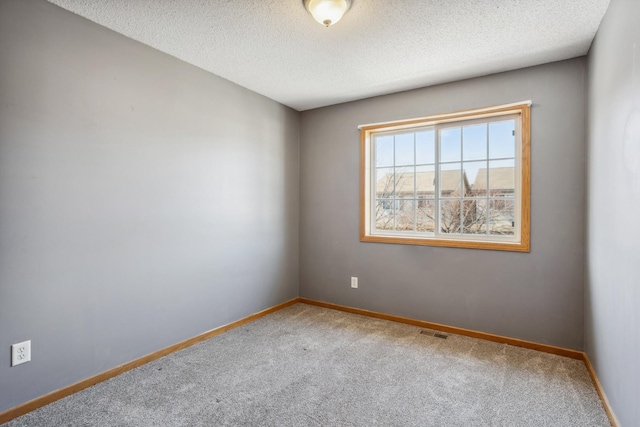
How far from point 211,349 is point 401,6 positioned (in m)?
2.83

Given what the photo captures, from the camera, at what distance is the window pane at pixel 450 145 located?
10.4 feet

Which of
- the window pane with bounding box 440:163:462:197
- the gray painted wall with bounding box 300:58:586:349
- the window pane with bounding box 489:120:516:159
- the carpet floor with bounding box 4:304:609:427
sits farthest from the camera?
the window pane with bounding box 440:163:462:197

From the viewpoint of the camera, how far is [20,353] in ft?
6.08

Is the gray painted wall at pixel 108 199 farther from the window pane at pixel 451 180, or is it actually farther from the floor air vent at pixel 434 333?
the window pane at pixel 451 180

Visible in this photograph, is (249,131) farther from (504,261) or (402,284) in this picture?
(504,261)

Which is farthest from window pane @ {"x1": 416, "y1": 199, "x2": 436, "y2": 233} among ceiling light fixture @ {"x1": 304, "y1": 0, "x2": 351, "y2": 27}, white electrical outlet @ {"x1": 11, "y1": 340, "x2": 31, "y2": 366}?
white electrical outlet @ {"x1": 11, "y1": 340, "x2": 31, "y2": 366}

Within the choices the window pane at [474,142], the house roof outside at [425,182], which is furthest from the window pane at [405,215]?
the window pane at [474,142]

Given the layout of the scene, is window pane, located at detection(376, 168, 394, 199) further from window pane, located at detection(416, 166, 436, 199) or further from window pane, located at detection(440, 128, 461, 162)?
window pane, located at detection(440, 128, 461, 162)

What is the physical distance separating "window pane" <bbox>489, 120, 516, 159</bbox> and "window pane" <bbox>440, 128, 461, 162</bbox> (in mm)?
282

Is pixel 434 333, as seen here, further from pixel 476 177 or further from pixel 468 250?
pixel 476 177

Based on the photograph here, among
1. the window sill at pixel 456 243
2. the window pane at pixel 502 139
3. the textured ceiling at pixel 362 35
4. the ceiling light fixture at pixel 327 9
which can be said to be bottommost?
the window sill at pixel 456 243

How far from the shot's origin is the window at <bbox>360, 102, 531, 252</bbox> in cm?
290

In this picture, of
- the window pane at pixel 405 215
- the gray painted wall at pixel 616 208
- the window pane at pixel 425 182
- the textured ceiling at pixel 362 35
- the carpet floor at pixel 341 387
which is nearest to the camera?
the gray painted wall at pixel 616 208

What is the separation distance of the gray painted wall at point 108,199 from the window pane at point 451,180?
6.34 ft
